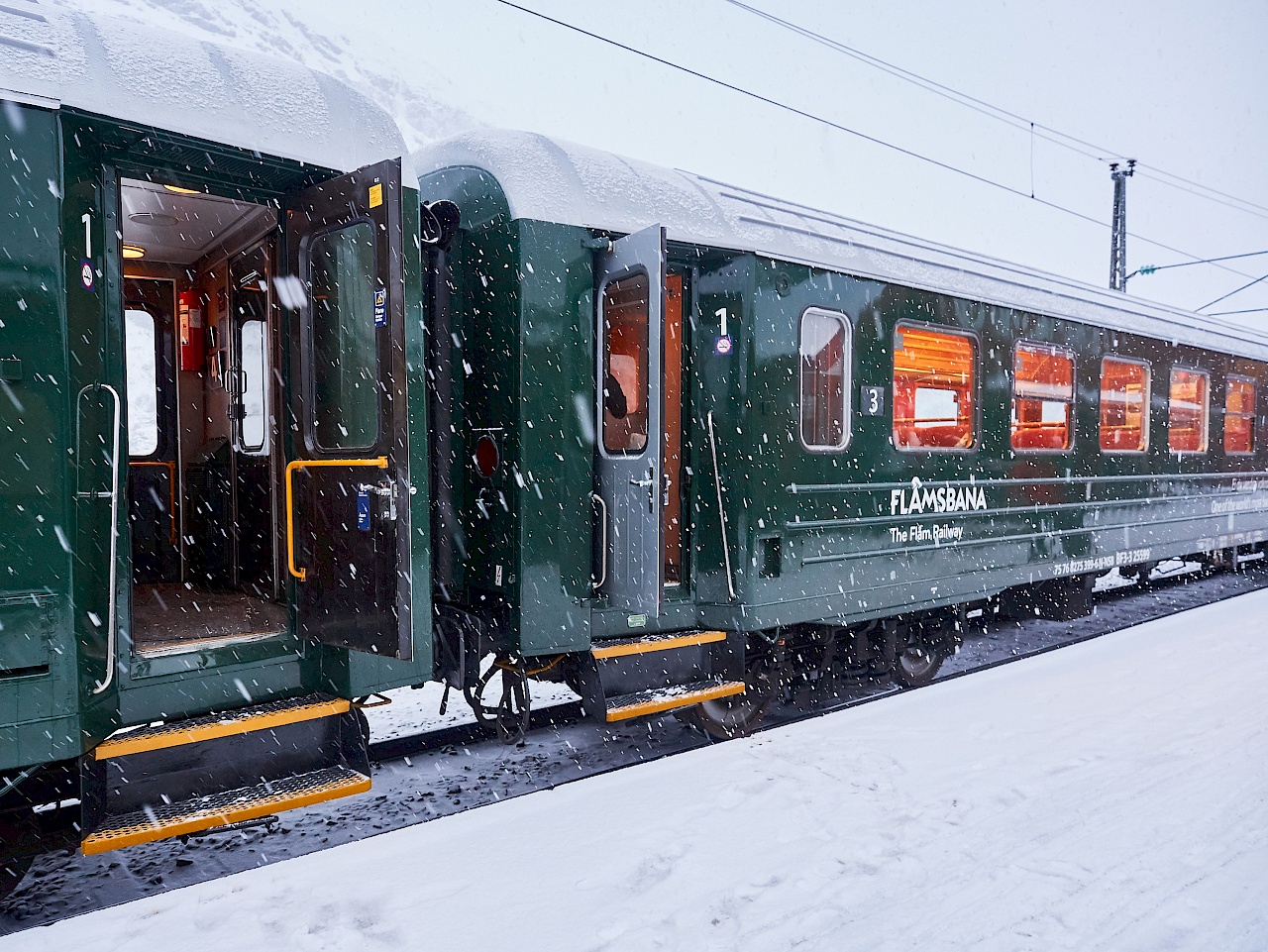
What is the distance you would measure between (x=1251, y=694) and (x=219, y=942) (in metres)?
6.55

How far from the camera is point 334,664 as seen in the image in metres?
4.28

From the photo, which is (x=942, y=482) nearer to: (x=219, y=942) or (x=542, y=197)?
(x=542, y=197)

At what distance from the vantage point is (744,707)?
592 centimetres

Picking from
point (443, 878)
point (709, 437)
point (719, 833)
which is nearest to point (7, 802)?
point (443, 878)

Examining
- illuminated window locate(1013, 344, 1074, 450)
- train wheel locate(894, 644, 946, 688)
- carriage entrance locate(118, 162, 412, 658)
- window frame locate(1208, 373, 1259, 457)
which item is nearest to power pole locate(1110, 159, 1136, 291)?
window frame locate(1208, 373, 1259, 457)

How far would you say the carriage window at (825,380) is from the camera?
5949 millimetres

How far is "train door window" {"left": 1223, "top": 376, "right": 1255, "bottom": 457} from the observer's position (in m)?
11.0

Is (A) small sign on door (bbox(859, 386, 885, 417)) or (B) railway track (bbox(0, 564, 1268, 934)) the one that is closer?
(B) railway track (bbox(0, 564, 1268, 934))

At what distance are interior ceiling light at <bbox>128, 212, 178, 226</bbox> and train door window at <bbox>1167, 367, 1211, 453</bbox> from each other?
383 inches

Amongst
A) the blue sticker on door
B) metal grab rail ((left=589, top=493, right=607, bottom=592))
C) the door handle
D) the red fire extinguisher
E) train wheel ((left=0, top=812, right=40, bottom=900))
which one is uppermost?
the red fire extinguisher

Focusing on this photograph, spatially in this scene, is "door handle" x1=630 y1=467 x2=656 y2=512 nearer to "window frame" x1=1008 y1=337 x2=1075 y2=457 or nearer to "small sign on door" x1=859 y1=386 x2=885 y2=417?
"small sign on door" x1=859 y1=386 x2=885 y2=417

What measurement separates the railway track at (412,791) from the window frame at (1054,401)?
6.28 feet

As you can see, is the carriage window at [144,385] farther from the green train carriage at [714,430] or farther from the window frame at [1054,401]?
the window frame at [1054,401]

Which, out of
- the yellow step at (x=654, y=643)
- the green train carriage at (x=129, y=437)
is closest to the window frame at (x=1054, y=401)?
the yellow step at (x=654, y=643)
